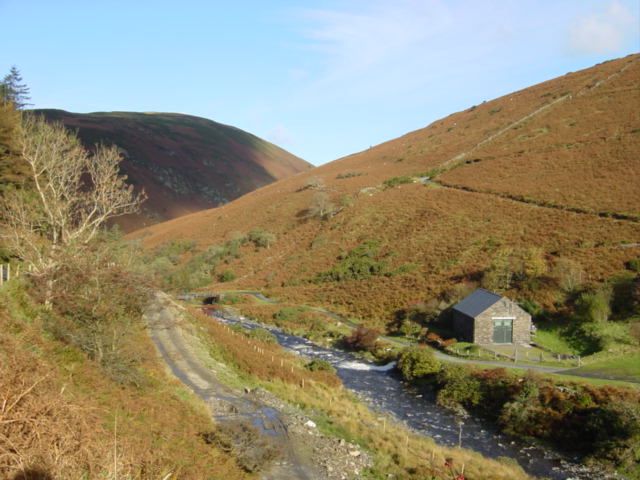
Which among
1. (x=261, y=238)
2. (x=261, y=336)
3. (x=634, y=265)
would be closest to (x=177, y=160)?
(x=261, y=238)

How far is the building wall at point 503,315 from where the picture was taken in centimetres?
3503

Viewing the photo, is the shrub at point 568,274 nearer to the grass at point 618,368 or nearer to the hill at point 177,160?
the grass at point 618,368

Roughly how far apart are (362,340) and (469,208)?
2753 centimetres

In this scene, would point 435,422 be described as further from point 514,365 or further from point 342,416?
point 514,365

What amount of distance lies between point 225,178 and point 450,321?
10518 cm

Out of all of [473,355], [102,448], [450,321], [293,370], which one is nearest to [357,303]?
[450,321]

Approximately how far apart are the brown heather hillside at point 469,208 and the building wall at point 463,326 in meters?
5.64

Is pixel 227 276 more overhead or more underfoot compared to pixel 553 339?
more overhead

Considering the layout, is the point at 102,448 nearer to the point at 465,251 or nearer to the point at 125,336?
the point at 125,336

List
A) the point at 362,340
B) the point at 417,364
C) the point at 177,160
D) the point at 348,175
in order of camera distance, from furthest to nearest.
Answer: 1. the point at 177,160
2. the point at 348,175
3. the point at 362,340
4. the point at 417,364

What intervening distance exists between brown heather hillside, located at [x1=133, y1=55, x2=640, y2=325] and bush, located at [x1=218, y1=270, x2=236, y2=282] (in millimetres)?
1032

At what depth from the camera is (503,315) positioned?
1378 inches

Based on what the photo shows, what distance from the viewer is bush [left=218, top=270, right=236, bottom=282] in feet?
214

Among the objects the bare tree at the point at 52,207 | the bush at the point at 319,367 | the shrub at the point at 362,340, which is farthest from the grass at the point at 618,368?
the bare tree at the point at 52,207
